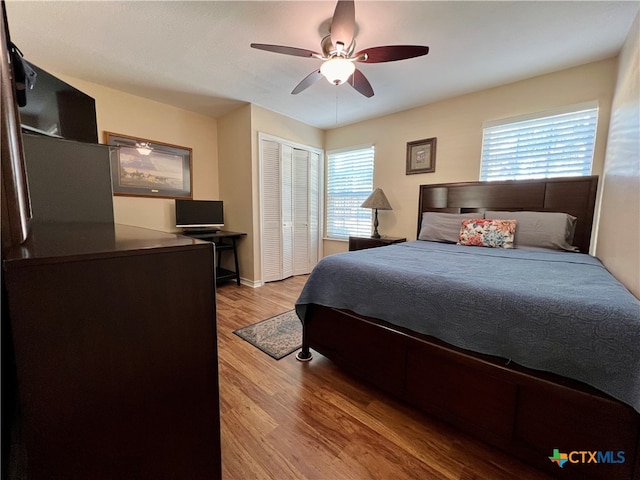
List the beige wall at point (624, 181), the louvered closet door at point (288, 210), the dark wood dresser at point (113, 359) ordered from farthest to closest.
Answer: the louvered closet door at point (288, 210), the beige wall at point (624, 181), the dark wood dresser at point (113, 359)

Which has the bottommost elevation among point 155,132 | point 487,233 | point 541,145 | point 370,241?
point 370,241

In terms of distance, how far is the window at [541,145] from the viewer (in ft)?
8.31

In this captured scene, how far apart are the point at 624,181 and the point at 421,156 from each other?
6.96ft

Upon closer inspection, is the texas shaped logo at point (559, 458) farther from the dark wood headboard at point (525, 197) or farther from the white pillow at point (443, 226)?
the dark wood headboard at point (525, 197)

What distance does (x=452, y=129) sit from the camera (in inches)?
130

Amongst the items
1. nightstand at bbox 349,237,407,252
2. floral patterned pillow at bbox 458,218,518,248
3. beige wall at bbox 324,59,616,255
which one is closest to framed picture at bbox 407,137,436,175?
beige wall at bbox 324,59,616,255

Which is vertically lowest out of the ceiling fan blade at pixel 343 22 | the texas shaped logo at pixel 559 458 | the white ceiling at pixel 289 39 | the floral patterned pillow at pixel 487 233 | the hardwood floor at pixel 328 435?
the hardwood floor at pixel 328 435

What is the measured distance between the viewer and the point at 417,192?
12.1 feet

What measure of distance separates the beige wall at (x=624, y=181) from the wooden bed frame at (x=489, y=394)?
68 cm

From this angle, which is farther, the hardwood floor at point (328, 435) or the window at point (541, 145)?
the window at point (541, 145)

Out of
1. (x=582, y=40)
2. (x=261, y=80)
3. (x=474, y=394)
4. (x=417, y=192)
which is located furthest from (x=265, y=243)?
(x=582, y=40)

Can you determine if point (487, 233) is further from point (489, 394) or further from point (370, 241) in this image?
point (489, 394)

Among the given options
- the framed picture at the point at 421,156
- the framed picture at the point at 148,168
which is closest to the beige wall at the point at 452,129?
the framed picture at the point at 421,156

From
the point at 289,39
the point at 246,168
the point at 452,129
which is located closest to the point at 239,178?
the point at 246,168
